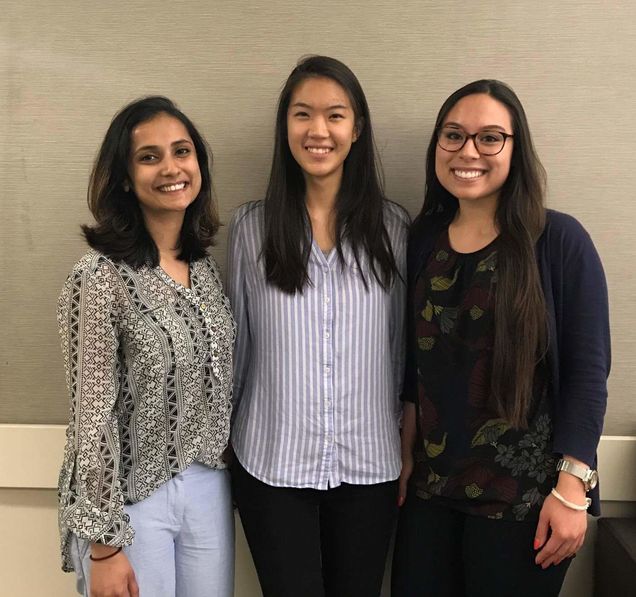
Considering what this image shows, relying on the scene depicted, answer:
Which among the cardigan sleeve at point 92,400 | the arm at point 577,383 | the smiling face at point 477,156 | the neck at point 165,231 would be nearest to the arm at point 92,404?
the cardigan sleeve at point 92,400

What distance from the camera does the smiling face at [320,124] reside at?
135 cm

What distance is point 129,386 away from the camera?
3.92ft

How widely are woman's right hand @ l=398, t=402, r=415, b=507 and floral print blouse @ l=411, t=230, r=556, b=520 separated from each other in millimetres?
147

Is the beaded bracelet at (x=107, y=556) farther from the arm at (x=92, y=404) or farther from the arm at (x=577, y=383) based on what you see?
the arm at (x=577, y=383)

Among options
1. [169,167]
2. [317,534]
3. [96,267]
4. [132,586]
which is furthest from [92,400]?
[317,534]

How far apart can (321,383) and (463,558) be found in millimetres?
493

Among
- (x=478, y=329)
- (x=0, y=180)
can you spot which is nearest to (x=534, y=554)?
(x=478, y=329)

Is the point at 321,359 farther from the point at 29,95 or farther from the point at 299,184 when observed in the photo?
the point at 29,95

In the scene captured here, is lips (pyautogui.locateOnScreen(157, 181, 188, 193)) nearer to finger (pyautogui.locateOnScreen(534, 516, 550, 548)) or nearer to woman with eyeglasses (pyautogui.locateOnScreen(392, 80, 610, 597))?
woman with eyeglasses (pyautogui.locateOnScreen(392, 80, 610, 597))

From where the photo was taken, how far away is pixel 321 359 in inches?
53.5

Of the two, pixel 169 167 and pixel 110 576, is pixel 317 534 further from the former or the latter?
pixel 169 167

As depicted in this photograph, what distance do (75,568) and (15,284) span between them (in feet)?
2.73

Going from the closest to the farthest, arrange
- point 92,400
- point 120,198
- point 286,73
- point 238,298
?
point 92,400, point 120,198, point 238,298, point 286,73

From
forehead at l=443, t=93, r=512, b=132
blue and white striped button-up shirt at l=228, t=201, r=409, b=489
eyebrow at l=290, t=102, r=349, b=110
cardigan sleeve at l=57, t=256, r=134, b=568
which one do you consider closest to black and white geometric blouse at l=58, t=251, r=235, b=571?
cardigan sleeve at l=57, t=256, r=134, b=568
